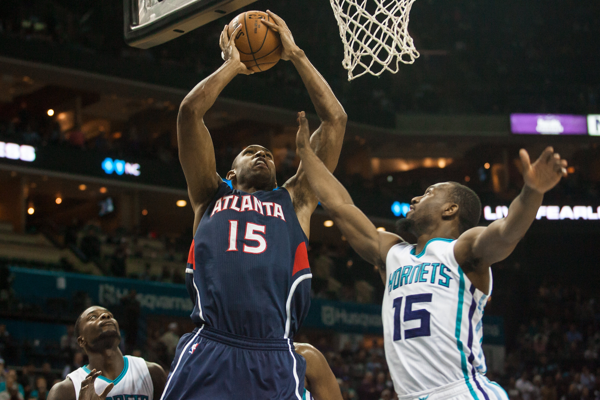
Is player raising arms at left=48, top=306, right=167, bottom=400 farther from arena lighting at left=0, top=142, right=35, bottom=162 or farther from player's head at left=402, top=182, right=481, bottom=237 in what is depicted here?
arena lighting at left=0, top=142, right=35, bottom=162

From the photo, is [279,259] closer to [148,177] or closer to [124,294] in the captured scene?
[124,294]

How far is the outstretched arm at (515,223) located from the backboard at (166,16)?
1.89 metres

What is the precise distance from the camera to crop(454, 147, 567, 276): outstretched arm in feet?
10.3

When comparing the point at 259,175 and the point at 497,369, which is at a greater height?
the point at 259,175

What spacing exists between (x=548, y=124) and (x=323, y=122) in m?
21.6

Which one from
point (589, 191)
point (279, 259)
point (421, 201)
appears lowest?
point (279, 259)

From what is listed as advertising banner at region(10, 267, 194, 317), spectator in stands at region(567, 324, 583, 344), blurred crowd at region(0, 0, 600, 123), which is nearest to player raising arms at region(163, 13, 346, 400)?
advertising banner at region(10, 267, 194, 317)

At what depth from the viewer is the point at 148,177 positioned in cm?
2114

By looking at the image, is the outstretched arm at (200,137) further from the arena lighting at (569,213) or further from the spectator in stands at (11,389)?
the arena lighting at (569,213)

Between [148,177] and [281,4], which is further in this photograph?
[281,4]

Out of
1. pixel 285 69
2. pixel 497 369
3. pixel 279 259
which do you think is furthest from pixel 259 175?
pixel 285 69

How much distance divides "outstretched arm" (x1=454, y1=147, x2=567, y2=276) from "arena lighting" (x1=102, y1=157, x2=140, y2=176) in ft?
58.5

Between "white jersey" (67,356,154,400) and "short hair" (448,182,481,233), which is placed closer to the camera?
"short hair" (448,182,481,233)

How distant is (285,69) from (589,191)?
1091cm
